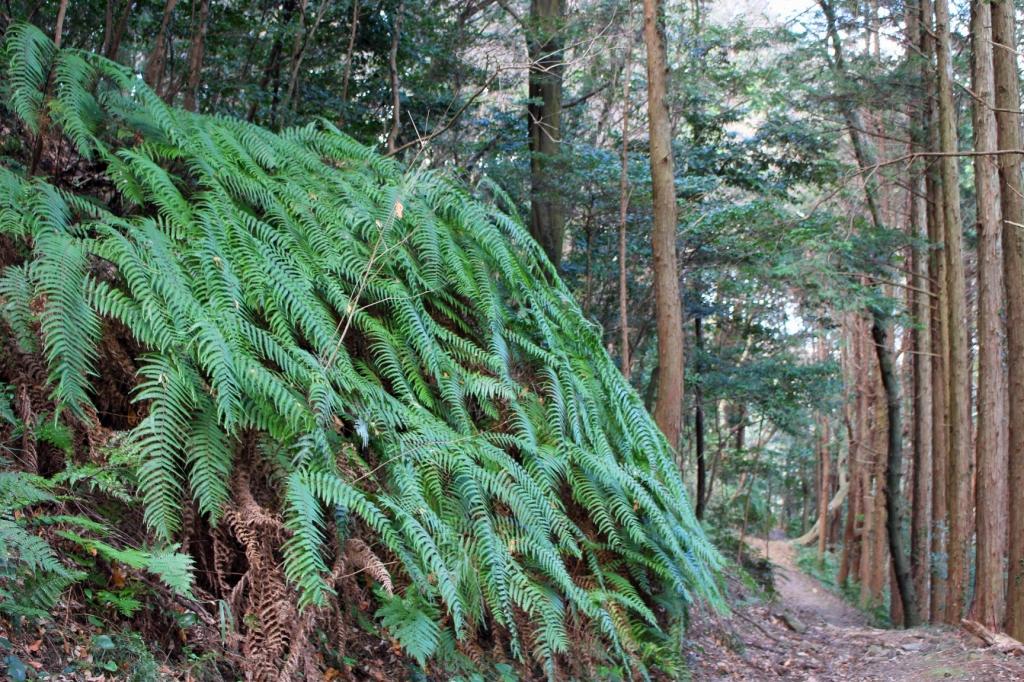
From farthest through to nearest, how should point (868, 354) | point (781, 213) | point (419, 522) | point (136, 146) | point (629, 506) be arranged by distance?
point (868, 354), point (781, 213), point (629, 506), point (136, 146), point (419, 522)

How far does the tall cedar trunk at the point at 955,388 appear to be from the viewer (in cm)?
934

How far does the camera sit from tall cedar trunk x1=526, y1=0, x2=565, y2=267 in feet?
35.2

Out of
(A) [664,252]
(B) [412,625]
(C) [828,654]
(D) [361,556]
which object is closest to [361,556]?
(D) [361,556]

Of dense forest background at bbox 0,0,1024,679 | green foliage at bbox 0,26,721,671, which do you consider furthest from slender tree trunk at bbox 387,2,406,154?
green foliage at bbox 0,26,721,671

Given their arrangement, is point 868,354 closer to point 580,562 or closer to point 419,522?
point 580,562

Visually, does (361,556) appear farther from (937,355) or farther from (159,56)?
(937,355)

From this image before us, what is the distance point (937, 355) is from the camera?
11859mm

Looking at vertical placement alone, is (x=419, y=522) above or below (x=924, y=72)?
below

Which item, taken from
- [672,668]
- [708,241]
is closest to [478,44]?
[708,241]

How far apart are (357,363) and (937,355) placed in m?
10.4

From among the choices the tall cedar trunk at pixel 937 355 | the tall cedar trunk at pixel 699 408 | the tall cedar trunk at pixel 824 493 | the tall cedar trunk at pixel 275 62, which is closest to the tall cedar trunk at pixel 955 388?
the tall cedar trunk at pixel 937 355

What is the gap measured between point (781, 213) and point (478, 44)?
16.9 feet

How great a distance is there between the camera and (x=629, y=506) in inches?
202

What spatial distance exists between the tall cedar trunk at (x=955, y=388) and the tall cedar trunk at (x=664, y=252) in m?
3.76
